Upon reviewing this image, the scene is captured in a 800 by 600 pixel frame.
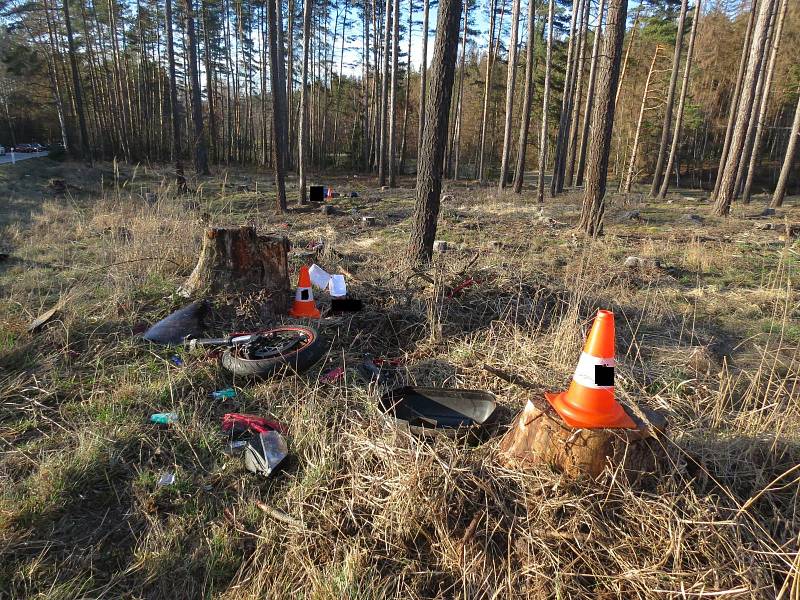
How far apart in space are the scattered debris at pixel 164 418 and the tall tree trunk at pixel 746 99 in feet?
49.0

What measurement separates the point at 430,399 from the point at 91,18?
30753mm

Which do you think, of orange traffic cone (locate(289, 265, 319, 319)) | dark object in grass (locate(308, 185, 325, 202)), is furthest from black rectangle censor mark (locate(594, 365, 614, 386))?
dark object in grass (locate(308, 185, 325, 202))

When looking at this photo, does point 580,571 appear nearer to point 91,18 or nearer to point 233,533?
point 233,533

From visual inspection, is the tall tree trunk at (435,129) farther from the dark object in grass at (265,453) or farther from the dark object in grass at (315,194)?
the dark object in grass at (315,194)

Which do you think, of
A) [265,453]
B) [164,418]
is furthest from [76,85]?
[265,453]

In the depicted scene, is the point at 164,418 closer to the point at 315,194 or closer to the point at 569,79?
the point at 315,194

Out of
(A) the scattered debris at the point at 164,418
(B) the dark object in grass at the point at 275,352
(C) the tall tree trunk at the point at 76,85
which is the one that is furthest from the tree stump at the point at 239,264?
(C) the tall tree trunk at the point at 76,85

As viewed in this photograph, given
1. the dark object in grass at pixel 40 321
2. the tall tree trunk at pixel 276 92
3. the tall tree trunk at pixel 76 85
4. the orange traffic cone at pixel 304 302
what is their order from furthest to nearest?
the tall tree trunk at pixel 76 85 < the tall tree trunk at pixel 276 92 < the orange traffic cone at pixel 304 302 < the dark object in grass at pixel 40 321

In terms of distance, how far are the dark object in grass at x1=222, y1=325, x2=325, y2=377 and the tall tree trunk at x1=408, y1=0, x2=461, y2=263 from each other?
230 cm

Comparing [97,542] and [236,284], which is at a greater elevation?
[236,284]

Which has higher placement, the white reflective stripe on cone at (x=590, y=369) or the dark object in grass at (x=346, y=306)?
the white reflective stripe on cone at (x=590, y=369)

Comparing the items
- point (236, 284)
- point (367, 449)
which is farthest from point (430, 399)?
point (236, 284)

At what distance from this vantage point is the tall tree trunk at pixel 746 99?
11.0 meters

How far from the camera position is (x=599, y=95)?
8.15m
